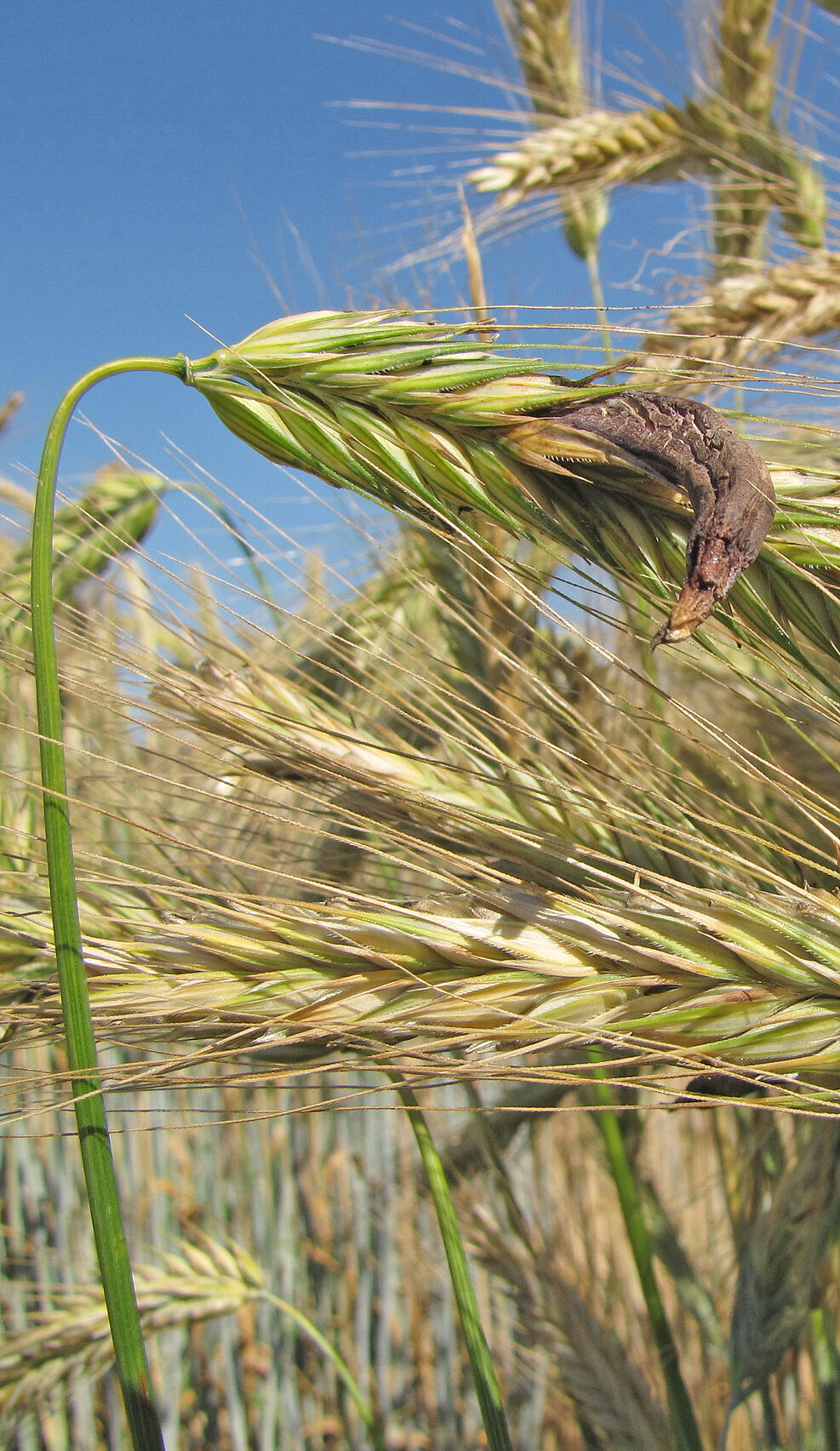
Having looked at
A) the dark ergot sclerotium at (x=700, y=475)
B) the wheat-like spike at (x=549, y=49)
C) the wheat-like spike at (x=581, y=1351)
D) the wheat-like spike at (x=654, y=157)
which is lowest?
the wheat-like spike at (x=581, y=1351)

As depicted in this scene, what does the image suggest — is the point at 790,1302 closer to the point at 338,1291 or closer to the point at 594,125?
the point at 338,1291

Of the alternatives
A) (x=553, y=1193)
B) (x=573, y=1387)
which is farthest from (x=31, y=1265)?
(x=573, y=1387)

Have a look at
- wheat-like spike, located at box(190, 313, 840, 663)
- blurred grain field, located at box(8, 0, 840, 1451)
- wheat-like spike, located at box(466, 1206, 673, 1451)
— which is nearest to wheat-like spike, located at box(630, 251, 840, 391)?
blurred grain field, located at box(8, 0, 840, 1451)

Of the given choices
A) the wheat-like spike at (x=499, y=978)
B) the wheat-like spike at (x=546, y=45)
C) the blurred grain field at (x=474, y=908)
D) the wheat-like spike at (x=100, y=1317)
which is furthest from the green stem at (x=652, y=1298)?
the wheat-like spike at (x=546, y=45)

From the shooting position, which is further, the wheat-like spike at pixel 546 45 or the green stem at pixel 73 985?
the wheat-like spike at pixel 546 45

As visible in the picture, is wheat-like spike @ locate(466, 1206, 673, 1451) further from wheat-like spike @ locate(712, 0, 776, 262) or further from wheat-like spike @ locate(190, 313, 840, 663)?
wheat-like spike @ locate(712, 0, 776, 262)

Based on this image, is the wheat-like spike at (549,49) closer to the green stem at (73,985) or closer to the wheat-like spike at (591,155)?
the wheat-like spike at (591,155)
